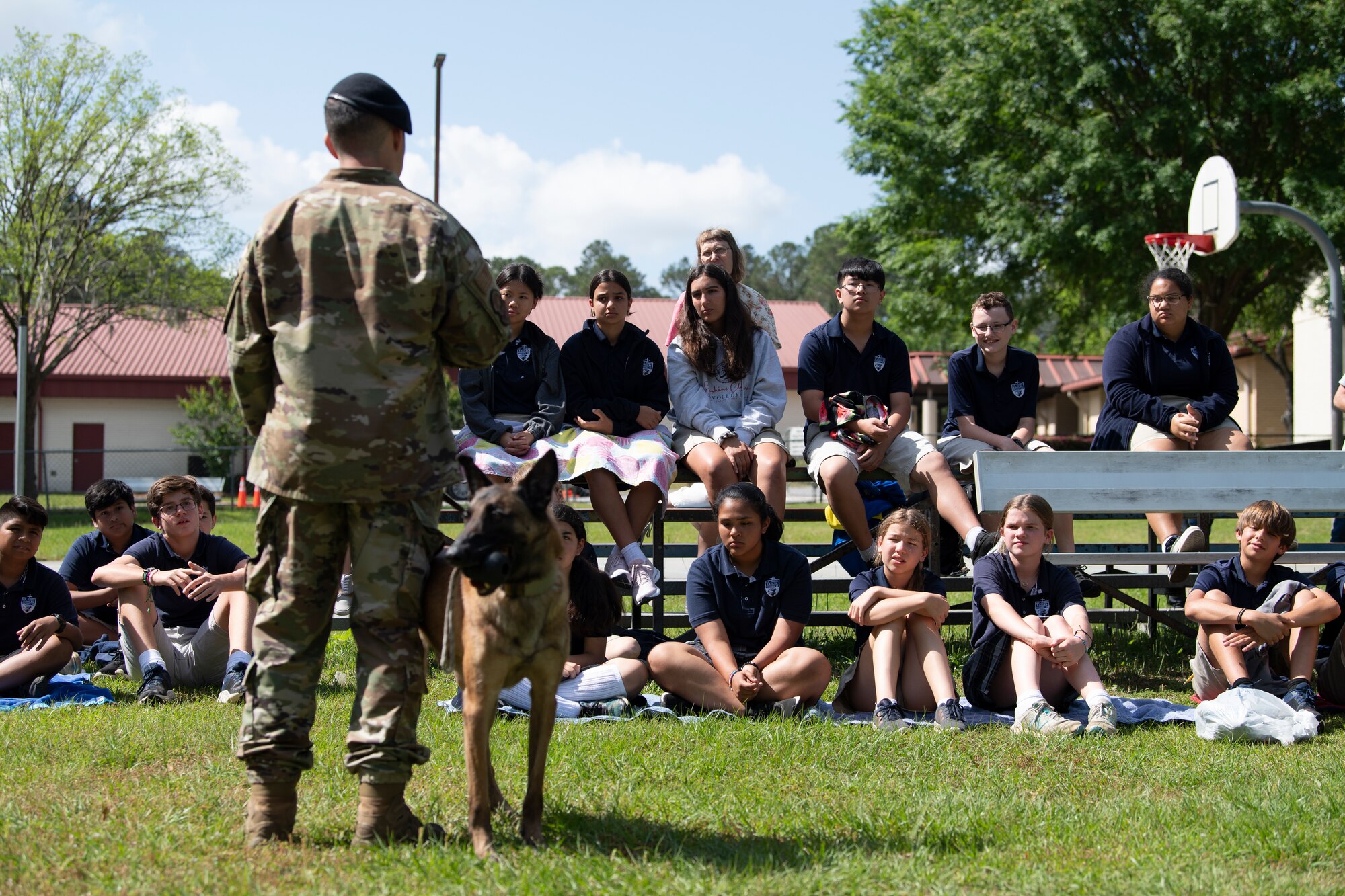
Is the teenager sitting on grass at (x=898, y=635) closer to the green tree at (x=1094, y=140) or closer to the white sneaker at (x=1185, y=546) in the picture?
the white sneaker at (x=1185, y=546)

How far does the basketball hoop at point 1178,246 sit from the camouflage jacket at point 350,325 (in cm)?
1619

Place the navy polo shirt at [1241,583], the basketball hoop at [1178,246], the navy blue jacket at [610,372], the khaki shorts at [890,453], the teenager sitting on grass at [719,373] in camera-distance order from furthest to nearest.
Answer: the basketball hoop at [1178,246], the navy blue jacket at [610,372], the teenager sitting on grass at [719,373], the khaki shorts at [890,453], the navy polo shirt at [1241,583]

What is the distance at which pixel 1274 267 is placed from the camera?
2253cm

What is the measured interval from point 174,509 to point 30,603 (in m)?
0.93

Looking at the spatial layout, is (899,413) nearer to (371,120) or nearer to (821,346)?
(821,346)

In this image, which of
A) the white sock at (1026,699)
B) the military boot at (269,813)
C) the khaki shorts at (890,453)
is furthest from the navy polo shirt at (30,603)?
the white sock at (1026,699)

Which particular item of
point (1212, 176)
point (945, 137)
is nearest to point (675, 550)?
point (1212, 176)

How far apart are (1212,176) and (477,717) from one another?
54.4 ft

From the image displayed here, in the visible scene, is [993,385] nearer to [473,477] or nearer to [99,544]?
[473,477]

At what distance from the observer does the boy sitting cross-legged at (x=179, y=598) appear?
635cm

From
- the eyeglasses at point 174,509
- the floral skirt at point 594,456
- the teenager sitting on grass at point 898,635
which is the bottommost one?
the teenager sitting on grass at point 898,635

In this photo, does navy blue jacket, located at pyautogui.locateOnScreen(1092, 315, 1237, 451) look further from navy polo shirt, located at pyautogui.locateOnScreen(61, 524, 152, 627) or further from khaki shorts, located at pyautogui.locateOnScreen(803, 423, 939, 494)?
navy polo shirt, located at pyautogui.locateOnScreen(61, 524, 152, 627)

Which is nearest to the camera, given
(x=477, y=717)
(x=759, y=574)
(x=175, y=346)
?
(x=477, y=717)

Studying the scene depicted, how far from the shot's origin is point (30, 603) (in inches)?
251
